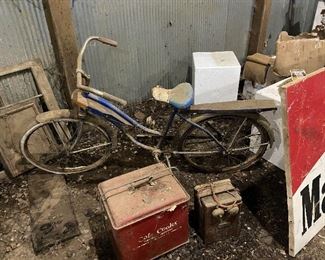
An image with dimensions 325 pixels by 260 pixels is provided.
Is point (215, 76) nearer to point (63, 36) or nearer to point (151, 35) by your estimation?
point (151, 35)

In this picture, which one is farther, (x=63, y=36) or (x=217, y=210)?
(x=63, y=36)

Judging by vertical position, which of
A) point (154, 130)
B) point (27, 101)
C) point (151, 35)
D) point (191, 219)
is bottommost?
point (191, 219)

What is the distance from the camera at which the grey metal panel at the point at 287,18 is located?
475 centimetres

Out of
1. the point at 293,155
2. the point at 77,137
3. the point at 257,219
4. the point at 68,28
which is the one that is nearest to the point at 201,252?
the point at 257,219

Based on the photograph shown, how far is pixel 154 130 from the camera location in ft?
10.2

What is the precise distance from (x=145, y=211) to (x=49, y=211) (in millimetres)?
1249

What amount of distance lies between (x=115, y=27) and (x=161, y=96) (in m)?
1.23

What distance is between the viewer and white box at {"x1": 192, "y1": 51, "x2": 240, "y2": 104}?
11.7 ft

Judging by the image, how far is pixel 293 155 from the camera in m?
2.12

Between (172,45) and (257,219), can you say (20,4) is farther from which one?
(257,219)

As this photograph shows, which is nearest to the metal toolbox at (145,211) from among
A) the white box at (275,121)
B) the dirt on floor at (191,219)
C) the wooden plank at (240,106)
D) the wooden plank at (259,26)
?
the dirt on floor at (191,219)

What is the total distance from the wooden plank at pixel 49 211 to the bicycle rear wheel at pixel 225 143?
4.16ft

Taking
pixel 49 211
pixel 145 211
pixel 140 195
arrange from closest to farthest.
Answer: pixel 145 211 → pixel 140 195 → pixel 49 211

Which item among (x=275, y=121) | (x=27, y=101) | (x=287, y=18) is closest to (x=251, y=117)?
(x=275, y=121)
